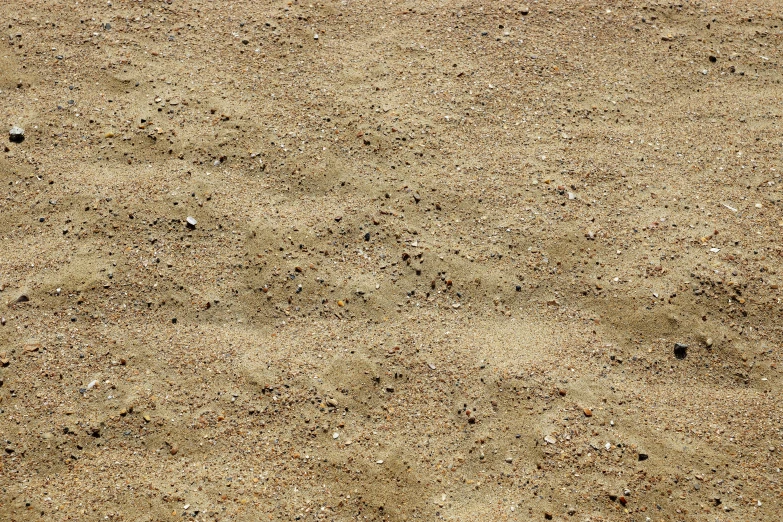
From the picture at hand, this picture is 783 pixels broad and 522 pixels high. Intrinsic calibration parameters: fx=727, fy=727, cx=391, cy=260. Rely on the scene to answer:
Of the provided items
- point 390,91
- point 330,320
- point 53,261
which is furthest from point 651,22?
point 53,261

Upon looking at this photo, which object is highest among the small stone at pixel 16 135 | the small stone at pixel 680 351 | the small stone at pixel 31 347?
the small stone at pixel 16 135

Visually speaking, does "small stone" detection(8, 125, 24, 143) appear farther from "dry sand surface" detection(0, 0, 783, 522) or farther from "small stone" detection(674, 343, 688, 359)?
"small stone" detection(674, 343, 688, 359)

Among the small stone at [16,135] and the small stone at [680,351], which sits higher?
the small stone at [16,135]

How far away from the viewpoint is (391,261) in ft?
9.18

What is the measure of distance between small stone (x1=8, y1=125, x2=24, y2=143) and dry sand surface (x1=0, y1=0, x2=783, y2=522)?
3 cm

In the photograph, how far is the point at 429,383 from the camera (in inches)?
101

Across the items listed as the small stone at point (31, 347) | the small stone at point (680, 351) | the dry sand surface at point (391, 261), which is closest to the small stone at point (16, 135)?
the dry sand surface at point (391, 261)

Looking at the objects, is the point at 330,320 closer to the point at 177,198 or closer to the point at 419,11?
the point at 177,198

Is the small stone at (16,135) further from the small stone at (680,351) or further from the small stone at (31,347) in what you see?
the small stone at (680,351)

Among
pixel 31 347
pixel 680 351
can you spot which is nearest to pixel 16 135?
pixel 31 347

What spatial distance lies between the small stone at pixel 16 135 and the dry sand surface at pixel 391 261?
26mm

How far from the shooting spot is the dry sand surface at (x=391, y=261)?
2.44 meters

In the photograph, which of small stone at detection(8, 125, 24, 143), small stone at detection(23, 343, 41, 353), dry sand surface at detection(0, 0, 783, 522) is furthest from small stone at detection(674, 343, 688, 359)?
small stone at detection(8, 125, 24, 143)

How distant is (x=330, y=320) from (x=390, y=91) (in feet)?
3.64
